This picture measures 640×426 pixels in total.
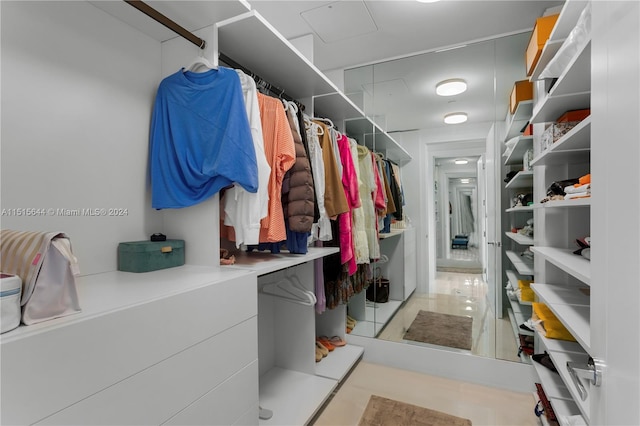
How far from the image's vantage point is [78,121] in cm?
124

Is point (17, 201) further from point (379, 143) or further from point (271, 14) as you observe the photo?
point (379, 143)

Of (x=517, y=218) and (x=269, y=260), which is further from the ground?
(x=517, y=218)

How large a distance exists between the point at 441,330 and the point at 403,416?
95 cm

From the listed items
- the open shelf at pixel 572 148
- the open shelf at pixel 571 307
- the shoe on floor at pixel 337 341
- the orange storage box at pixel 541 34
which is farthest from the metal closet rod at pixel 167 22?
the shoe on floor at pixel 337 341

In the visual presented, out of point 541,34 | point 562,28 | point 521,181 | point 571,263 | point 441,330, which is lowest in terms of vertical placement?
point 441,330

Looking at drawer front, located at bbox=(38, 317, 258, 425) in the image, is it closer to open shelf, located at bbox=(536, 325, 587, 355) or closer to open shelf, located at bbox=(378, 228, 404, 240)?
open shelf, located at bbox=(536, 325, 587, 355)

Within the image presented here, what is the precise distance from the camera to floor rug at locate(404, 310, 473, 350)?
2.57 meters

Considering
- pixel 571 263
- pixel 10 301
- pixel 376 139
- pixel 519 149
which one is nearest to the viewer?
pixel 10 301

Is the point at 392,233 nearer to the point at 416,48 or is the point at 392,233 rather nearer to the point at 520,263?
the point at 520,263

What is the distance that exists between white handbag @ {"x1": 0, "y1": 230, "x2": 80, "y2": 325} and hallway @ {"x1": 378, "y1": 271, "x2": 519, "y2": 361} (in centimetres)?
248

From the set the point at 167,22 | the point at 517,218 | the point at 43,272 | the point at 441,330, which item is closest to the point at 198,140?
the point at 167,22

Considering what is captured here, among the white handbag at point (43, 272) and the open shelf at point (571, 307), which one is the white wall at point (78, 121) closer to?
the white handbag at point (43, 272)

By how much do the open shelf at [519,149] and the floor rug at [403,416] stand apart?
189cm

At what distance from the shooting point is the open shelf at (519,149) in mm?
2223
